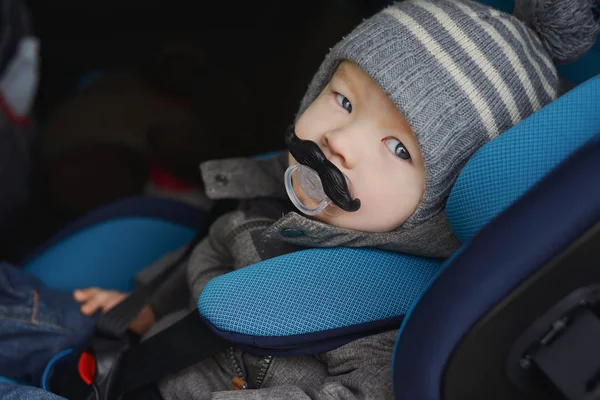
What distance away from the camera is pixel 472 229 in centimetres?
75

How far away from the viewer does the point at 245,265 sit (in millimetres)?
955

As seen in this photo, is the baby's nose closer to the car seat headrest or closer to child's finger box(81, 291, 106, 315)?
the car seat headrest

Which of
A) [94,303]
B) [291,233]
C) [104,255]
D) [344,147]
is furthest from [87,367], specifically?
[344,147]

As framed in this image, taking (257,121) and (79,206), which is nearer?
(79,206)

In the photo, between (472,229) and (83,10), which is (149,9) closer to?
(83,10)

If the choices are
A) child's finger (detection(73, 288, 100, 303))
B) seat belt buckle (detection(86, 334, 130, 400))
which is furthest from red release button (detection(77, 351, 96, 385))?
child's finger (detection(73, 288, 100, 303))

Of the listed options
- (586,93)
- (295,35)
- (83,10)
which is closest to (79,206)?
(83,10)

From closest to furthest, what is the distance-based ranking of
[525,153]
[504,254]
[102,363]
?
[504,254] < [525,153] < [102,363]

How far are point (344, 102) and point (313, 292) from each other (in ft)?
0.79

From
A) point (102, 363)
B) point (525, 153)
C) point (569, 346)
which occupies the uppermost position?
point (525, 153)

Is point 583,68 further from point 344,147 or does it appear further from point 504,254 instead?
point 504,254

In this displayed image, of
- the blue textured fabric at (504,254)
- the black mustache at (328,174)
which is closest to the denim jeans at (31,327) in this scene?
the black mustache at (328,174)

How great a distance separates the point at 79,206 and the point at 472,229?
3.69ft

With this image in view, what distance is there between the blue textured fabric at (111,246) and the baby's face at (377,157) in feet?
1.65
